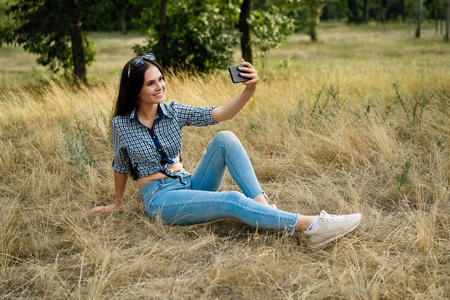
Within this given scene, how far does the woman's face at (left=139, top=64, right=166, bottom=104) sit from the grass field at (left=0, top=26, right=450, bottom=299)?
887 mm

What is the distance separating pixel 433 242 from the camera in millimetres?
2801

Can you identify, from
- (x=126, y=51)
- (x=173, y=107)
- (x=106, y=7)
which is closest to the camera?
(x=173, y=107)

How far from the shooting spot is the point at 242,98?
312 centimetres

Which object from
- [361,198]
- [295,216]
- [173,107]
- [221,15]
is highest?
[221,15]

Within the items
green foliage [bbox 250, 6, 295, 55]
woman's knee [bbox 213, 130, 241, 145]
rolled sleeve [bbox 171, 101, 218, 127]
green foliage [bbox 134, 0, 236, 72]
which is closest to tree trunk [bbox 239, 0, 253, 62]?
green foliage [bbox 250, 6, 295, 55]

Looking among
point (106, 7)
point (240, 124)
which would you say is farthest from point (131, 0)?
point (240, 124)

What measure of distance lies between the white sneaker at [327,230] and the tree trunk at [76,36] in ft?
24.1

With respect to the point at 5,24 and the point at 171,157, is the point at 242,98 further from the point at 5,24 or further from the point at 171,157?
the point at 5,24

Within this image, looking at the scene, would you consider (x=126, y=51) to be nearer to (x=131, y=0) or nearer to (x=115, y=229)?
(x=131, y=0)

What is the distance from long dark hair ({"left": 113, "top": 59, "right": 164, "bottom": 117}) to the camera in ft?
10.2

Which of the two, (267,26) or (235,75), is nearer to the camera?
(235,75)

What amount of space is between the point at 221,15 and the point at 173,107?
24.0 feet

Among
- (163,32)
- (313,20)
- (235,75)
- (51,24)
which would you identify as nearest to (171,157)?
(235,75)

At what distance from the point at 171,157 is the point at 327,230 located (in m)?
1.22
